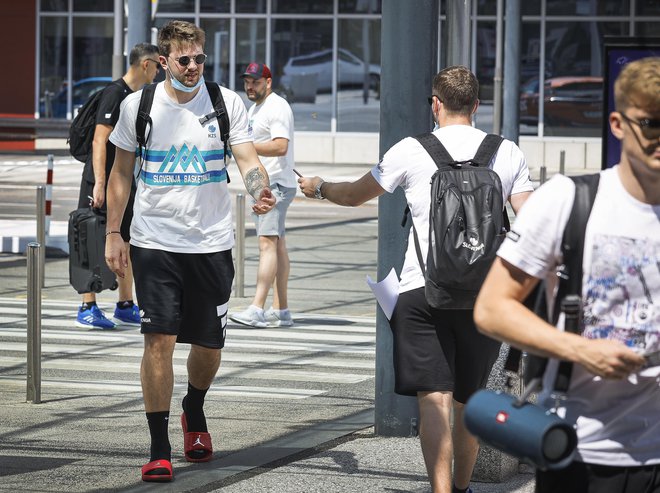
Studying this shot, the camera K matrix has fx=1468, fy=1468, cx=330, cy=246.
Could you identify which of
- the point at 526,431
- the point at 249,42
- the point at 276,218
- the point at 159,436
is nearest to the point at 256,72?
the point at 276,218

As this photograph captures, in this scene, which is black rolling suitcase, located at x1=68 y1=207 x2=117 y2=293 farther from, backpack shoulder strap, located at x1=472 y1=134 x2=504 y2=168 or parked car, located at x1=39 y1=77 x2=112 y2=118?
parked car, located at x1=39 y1=77 x2=112 y2=118

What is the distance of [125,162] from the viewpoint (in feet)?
21.7

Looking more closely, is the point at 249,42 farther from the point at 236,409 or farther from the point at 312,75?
the point at 236,409

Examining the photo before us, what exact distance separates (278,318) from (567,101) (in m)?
23.7

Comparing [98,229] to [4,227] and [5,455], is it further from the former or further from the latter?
[4,227]

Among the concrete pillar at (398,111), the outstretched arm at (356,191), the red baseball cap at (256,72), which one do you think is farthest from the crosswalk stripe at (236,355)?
the outstretched arm at (356,191)

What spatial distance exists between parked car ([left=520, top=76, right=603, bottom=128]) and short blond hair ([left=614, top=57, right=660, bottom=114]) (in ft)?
100.0

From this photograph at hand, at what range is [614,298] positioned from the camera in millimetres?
3570

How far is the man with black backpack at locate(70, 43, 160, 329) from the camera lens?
401 inches

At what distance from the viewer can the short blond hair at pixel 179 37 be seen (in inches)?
259

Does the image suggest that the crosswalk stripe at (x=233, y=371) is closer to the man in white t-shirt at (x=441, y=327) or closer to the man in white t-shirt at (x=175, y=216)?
the man in white t-shirt at (x=175, y=216)

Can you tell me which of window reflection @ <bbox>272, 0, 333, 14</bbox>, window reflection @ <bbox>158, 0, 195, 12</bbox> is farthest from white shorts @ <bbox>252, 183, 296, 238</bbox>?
window reflection @ <bbox>158, 0, 195, 12</bbox>

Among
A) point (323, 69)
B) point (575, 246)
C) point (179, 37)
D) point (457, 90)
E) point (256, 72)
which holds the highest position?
point (323, 69)

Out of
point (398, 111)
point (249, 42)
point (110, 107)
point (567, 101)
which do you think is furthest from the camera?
point (249, 42)
